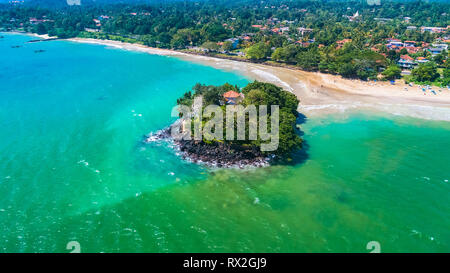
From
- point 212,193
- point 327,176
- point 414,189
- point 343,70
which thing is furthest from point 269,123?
point 343,70

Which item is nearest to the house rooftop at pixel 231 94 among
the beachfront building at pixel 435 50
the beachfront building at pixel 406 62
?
the beachfront building at pixel 406 62

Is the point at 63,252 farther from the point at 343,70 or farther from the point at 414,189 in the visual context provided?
the point at 343,70

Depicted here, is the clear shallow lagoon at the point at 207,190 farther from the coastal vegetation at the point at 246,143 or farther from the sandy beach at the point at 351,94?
the sandy beach at the point at 351,94

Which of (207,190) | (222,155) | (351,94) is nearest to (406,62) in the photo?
(351,94)

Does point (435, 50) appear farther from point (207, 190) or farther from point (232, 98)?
point (207, 190)
